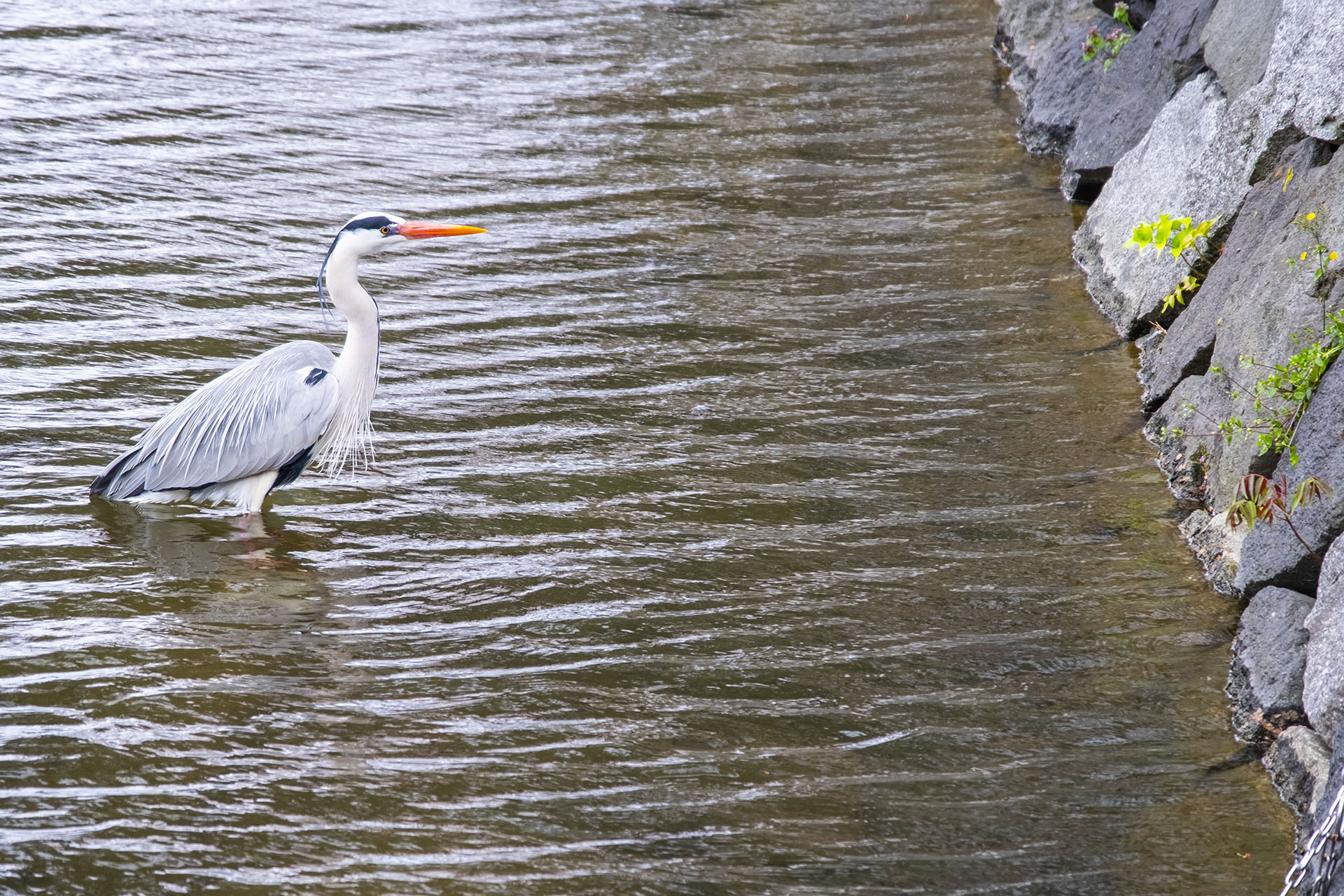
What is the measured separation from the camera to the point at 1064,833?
9.87 feet

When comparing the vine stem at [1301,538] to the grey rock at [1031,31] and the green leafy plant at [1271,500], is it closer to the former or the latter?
the green leafy plant at [1271,500]

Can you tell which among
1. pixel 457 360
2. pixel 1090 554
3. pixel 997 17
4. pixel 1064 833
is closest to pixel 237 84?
pixel 457 360

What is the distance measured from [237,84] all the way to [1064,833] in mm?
7497

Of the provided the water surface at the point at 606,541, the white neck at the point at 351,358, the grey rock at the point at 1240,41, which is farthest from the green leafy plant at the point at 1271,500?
the white neck at the point at 351,358

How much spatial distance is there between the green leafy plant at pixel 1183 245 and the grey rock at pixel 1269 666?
1.68 m

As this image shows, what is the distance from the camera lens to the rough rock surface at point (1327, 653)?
3037 mm

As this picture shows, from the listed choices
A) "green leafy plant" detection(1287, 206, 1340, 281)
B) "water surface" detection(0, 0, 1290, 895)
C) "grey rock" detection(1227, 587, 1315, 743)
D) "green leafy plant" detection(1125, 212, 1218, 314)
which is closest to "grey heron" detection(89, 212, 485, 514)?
"water surface" detection(0, 0, 1290, 895)

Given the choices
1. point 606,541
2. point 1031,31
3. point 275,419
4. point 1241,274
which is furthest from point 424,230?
point 1031,31

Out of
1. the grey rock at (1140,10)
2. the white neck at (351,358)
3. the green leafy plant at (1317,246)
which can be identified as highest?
the grey rock at (1140,10)

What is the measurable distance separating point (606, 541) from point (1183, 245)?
2.52 meters

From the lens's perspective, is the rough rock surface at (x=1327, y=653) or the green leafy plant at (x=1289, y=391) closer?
the rough rock surface at (x=1327, y=653)

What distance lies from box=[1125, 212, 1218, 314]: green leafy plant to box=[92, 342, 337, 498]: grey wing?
319 cm

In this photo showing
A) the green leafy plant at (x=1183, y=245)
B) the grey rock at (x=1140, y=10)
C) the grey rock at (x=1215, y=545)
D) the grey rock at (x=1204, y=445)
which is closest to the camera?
the grey rock at (x=1215, y=545)

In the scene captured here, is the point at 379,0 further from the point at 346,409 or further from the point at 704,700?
the point at 704,700
